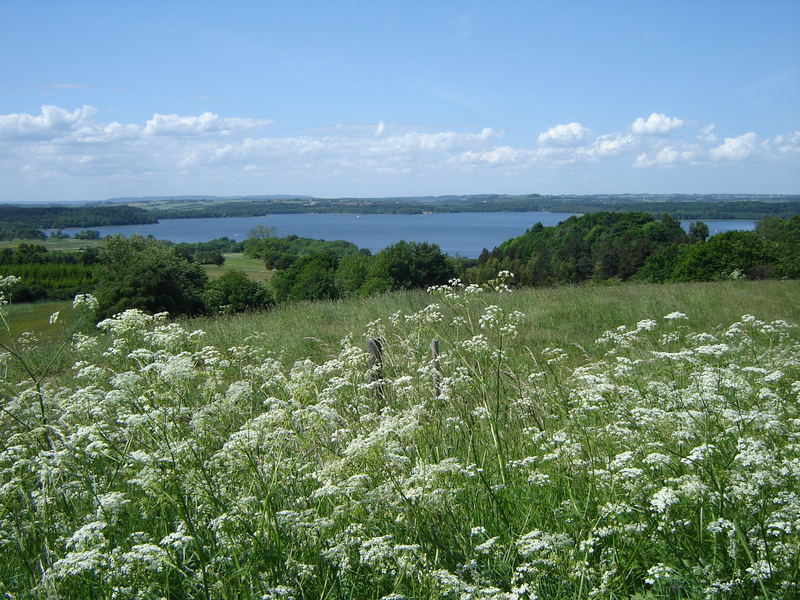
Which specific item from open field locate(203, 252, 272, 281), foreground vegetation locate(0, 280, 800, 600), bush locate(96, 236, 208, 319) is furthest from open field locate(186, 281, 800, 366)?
open field locate(203, 252, 272, 281)

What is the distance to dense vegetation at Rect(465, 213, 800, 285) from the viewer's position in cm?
4256

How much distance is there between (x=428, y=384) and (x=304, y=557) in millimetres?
2365

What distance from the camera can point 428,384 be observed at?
504 centimetres

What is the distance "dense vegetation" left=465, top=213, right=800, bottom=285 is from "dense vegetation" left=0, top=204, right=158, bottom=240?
2671 inches

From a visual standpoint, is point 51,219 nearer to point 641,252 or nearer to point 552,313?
point 641,252

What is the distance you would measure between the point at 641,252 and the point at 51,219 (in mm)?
99898

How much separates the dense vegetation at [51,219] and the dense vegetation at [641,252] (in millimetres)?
67846

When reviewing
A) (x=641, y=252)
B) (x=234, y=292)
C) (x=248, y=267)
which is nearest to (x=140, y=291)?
(x=234, y=292)

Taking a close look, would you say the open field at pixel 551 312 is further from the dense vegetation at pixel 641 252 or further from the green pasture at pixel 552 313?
the dense vegetation at pixel 641 252

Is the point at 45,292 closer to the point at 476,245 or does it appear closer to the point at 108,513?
the point at 108,513

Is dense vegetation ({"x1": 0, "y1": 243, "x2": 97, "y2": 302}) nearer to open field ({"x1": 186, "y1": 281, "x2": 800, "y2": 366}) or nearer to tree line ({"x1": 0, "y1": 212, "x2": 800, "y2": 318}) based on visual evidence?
tree line ({"x1": 0, "y1": 212, "x2": 800, "y2": 318})

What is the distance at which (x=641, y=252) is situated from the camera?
184ft

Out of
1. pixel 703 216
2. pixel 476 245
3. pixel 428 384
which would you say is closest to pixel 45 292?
pixel 428 384

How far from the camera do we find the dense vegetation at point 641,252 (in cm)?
4256
